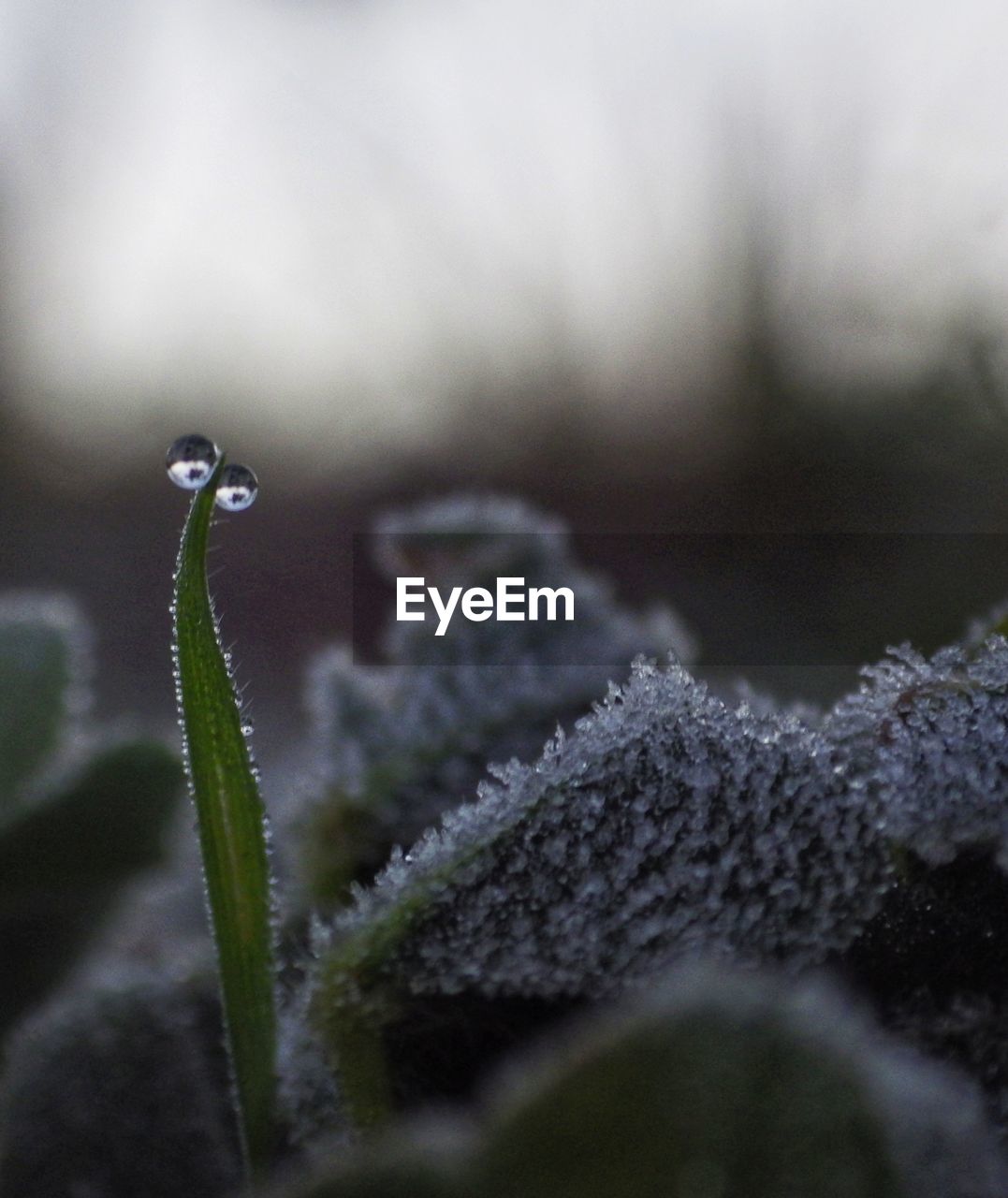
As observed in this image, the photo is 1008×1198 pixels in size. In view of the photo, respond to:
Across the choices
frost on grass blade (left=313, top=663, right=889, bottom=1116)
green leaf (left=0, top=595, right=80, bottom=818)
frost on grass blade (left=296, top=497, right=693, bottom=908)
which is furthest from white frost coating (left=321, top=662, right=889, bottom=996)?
green leaf (left=0, top=595, right=80, bottom=818)

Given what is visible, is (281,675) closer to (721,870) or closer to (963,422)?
(963,422)

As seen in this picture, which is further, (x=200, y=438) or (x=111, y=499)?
(x=111, y=499)

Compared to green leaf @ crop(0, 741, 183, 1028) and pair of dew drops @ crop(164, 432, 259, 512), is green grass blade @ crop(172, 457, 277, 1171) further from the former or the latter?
green leaf @ crop(0, 741, 183, 1028)

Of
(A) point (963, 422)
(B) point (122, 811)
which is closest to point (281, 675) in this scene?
(A) point (963, 422)

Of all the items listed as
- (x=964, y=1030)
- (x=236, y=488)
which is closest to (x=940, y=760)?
(x=964, y=1030)

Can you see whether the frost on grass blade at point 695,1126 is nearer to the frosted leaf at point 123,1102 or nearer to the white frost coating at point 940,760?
the white frost coating at point 940,760

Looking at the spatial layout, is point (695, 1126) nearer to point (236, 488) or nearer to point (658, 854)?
point (658, 854)

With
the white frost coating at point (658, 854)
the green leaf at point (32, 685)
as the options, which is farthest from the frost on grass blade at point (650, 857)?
the green leaf at point (32, 685)
